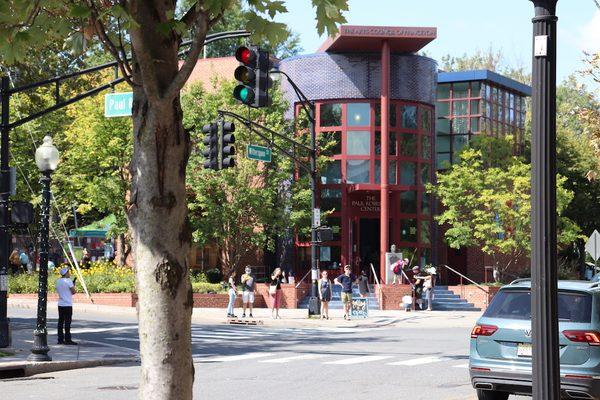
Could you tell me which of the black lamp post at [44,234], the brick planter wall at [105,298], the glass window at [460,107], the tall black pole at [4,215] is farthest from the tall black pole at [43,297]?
the glass window at [460,107]

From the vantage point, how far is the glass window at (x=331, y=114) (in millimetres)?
47500

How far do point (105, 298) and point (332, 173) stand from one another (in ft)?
41.2

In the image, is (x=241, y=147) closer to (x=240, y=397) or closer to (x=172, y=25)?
(x=240, y=397)

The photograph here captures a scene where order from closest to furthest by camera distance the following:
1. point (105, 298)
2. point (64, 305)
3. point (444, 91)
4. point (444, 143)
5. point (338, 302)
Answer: point (64, 305)
point (105, 298)
point (338, 302)
point (444, 143)
point (444, 91)

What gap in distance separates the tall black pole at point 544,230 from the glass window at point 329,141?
3972cm

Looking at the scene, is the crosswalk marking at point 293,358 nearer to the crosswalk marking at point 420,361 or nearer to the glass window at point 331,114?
the crosswalk marking at point 420,361

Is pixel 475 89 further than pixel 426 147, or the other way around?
pixel 475 89

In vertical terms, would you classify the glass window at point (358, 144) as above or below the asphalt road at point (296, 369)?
above

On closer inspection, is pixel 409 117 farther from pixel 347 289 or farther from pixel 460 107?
pixel 347 289

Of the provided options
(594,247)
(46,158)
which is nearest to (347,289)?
(594,247)

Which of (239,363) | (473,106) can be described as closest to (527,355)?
(239,363)

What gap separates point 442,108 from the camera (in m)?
55.2

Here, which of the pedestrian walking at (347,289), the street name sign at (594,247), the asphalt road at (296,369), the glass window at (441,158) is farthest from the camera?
the glass window at (441,158)

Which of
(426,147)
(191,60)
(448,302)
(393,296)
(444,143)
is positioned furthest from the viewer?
(444,143)
